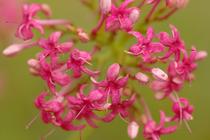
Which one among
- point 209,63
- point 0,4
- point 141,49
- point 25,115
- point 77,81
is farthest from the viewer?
point 209,63

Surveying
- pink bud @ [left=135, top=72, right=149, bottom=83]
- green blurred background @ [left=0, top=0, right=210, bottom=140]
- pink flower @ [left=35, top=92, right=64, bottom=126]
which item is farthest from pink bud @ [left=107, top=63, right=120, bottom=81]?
green blurred background @ [left=0, top=0, right=210, bottom=140]

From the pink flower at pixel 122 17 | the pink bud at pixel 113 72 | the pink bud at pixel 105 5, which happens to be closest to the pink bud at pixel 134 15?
the pink flower at pixel 122 17

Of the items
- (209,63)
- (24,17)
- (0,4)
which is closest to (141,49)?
(24,17)

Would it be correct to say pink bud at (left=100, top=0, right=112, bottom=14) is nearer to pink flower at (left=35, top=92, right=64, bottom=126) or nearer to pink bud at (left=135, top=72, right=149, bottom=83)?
pink bud at (left=135, top=72, right=149, bottom=83)

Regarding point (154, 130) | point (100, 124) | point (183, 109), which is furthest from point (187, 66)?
point (100, 124)

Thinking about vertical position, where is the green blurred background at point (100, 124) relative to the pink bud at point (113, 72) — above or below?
below

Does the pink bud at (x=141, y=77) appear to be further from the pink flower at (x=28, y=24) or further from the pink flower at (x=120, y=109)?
the pink flower at (x=28, y=24)

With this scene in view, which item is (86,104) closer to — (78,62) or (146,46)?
(78,62)

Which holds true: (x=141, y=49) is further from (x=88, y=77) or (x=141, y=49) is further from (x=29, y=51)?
(x=29, y=51)

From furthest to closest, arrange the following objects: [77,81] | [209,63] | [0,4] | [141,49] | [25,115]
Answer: [209,63]
[25,115]
[0,4]
[77,81]
[141,49]
